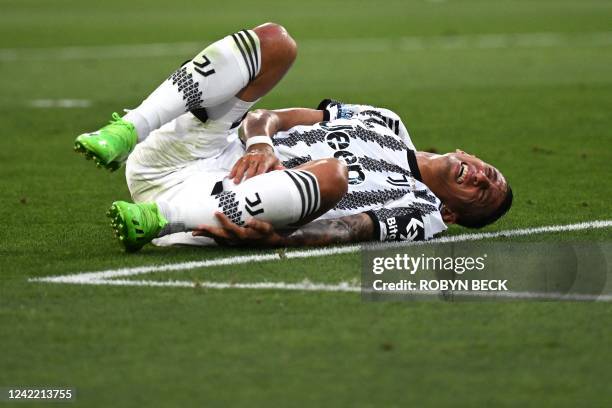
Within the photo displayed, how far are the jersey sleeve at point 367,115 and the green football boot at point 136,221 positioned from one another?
1.51 metres

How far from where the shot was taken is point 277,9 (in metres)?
31.8

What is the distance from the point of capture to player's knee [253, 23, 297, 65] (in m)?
7.18

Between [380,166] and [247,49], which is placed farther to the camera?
[380,166]

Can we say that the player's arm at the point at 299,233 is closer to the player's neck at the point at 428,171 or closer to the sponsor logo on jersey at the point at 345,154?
the sponsor logo on jersey at the point at 345,154

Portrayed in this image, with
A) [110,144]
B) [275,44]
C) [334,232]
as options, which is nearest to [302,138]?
[275,44]

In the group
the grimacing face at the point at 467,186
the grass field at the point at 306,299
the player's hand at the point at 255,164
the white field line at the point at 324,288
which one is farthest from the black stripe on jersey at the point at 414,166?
the white field line at the point at 324,288

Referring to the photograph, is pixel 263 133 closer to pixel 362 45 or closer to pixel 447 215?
pixel 447 215

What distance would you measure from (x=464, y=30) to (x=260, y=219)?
19.1m

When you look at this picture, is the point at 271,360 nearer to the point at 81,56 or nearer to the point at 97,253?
the point at 97,253

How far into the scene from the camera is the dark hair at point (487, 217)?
296 inches

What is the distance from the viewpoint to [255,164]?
6.95 meters

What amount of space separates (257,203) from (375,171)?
936 millimetres

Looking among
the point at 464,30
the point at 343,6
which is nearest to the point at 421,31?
the point at 464,30

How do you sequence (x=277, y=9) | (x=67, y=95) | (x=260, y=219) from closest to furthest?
(x=260, y=219) → (x=67, y=95) → (x=277, y=9)
